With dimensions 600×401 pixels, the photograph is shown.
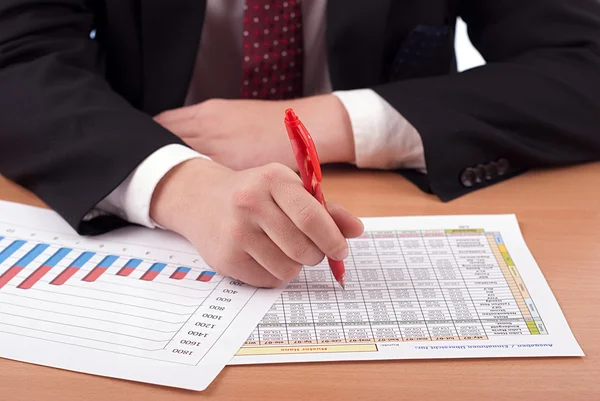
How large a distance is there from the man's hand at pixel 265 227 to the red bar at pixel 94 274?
0.10 meters

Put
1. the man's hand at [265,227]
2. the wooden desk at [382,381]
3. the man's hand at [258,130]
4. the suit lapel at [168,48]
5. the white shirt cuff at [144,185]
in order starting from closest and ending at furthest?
the wooden desk at [382,381], the man's hand at [265,227], the white shirt cuff at [144,185], the man's hand at [258,130], the suit lapel at [168,48]

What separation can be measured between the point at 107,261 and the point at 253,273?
0.56ft

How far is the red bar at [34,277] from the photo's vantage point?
77 centimetres

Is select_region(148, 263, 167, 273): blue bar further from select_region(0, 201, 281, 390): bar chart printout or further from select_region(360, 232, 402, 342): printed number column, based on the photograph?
select_region(360, 232, 402, 342): printed number column

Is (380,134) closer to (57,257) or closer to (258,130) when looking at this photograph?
(258,130)

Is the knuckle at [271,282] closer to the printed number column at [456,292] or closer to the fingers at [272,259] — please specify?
the fingers at [272,259]

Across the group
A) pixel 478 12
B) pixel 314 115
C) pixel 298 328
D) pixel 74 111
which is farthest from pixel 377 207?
pixel 478 12

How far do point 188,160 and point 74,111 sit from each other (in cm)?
18

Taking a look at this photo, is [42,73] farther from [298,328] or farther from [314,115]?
[298,328]

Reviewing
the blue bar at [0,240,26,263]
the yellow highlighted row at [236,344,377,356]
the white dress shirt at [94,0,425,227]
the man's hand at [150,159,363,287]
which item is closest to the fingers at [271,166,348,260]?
the man's hand at [150,159,363,287]

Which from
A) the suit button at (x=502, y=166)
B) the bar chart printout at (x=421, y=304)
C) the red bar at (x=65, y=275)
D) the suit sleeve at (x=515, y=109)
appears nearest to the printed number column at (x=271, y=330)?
the bar chart printout at (x=421, y=304)

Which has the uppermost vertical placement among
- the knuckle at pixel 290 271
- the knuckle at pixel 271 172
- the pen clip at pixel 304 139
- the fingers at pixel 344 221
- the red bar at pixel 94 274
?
the pen clip at pixel 304 139

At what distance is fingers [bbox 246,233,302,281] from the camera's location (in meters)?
0.76

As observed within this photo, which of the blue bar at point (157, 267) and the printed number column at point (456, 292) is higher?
the blue bar at point (157, 267)
